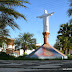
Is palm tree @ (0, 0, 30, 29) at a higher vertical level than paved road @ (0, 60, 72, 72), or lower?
higher

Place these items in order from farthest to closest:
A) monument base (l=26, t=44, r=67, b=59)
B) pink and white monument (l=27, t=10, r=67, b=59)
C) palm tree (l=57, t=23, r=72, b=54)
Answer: palm tree (l=57, t=23, r=72, b=54)
pink and white monument (l=27, t=10, r=67, b=59)
monument base (l=26, t=44, r=67, b=59)

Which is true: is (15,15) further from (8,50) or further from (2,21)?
(8,50)

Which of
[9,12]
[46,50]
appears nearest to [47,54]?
[46,50]

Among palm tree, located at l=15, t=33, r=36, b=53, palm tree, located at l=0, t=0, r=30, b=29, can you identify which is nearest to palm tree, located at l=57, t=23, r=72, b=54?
palm tree, located at l=15, t=33, r=36, b=53

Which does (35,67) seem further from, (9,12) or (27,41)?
(27,41)

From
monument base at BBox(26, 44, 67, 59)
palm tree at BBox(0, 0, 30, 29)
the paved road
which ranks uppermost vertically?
palm tree at BBox(0, 0, 30, 29)

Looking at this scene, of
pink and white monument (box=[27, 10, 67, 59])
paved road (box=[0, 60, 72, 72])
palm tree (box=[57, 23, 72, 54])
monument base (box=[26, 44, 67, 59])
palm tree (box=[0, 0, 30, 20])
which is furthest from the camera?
palm tree (box=[57, 23, 72, 54])

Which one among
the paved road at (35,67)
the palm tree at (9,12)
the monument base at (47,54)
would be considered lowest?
the monument base at (47,54)

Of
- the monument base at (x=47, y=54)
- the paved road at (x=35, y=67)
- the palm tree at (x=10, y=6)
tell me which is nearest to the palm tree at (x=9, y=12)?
the palm tree at (x=10, y=6)

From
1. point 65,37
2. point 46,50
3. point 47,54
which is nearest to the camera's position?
point 47,54

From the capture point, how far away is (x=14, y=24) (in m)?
9.59

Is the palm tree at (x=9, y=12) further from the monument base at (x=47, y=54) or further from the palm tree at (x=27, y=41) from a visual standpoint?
the palm tree at (x=27, y=41)

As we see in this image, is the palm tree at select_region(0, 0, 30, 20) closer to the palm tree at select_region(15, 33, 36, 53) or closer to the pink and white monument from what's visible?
the pink and white monument

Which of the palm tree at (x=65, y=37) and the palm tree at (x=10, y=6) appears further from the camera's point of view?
the palm tree at (x=65, y=37)
